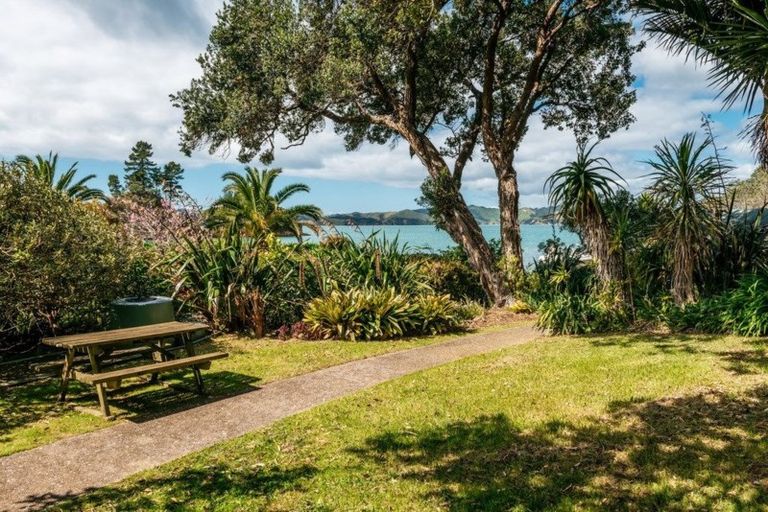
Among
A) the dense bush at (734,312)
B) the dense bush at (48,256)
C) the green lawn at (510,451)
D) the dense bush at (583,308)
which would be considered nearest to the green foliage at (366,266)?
the dense bush at (583,308)

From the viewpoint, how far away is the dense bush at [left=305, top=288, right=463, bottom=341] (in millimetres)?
10039

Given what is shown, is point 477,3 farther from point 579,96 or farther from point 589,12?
point 579,96

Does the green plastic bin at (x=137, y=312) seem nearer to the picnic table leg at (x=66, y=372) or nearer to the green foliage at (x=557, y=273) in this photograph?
the picnic table leg at (x=66, y=372)

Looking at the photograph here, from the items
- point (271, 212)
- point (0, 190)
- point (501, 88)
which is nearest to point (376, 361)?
point (0, 190)

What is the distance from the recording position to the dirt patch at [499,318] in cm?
1208

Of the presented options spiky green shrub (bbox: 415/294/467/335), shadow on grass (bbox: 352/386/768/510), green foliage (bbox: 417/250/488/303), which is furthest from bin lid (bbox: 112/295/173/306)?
green foliage (bbox: 417/250/488/303)

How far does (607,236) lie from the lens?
961 centimetres

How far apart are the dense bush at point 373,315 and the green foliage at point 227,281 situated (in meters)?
1.07

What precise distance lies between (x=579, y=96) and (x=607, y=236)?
8742 mm

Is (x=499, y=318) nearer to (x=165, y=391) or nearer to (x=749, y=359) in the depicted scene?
(x=749, y=359)

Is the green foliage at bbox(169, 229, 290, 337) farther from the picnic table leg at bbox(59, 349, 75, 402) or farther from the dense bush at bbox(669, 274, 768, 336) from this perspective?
the dense bush at bbox(669, 274, 768, 336)

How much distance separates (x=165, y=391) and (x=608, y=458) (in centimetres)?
547

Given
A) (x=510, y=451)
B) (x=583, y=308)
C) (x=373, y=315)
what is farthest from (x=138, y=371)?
(x=583, y=308)

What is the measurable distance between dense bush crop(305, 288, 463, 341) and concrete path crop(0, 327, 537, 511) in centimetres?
204
